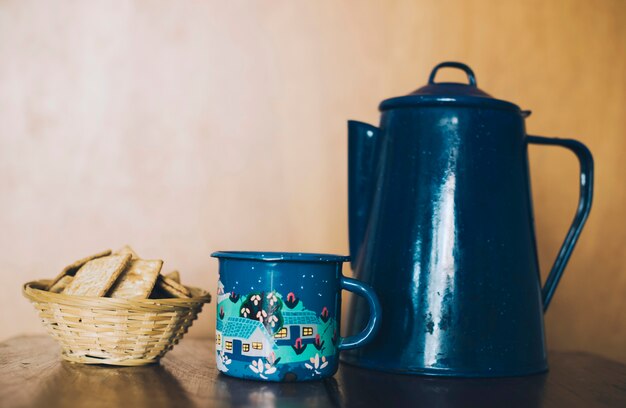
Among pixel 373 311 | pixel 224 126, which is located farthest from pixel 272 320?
pixel 224 126

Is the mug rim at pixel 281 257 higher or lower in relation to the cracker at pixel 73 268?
higher

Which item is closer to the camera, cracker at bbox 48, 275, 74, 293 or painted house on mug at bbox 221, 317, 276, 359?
painted house on mug at bbox 221, 317, 276, 359

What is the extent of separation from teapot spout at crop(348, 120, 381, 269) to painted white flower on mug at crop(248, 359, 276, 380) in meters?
0.21

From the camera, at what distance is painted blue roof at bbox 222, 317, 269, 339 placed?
645 millimetres

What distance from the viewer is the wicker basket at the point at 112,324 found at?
0.68 m

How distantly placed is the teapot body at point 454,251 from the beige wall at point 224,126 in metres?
0.33

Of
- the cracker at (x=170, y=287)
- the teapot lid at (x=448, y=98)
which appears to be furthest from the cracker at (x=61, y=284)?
the teapot lid at (x=448, y=98)

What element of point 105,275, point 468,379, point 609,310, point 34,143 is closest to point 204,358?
point 105,275

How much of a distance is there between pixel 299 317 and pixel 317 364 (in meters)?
0.05

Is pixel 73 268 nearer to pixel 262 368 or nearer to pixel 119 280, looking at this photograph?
pixel 119 280

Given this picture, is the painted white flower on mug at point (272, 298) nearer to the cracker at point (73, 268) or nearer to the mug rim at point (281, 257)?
the mug rim at point (281, 257)

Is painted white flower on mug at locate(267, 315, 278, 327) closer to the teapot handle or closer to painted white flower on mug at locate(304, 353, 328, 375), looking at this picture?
painted white flower on mug at locate(304, 353, 328, 375)

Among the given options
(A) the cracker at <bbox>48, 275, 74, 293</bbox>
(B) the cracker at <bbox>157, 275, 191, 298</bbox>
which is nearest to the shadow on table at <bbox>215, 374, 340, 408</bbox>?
(B) the cracker at <bbox>157, 275, 191, 298</bbox>

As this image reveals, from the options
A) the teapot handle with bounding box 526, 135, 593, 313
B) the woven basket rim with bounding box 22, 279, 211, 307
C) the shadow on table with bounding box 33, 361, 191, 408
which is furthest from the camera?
the teapot handle with bounding box 526, 135, 593, 313
